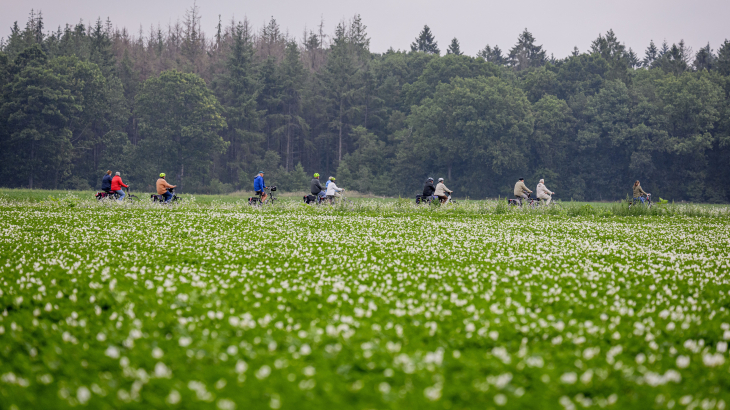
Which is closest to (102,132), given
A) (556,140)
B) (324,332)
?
(556,140)

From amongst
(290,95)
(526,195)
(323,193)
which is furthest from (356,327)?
(290,95)

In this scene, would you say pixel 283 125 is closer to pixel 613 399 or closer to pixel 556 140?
pixel 556 140

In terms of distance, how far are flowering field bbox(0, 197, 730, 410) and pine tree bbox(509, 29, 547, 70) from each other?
105 meters

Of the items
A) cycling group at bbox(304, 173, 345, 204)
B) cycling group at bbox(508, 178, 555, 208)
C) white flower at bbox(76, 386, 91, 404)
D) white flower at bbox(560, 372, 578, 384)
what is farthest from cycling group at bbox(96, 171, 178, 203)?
white flower at bbox(560, 372, 578, 384)

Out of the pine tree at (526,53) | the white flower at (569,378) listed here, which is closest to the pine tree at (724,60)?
the pine tree at (526,53)

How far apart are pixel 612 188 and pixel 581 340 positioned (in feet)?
262

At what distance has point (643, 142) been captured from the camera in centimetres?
7144

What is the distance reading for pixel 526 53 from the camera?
360 feet

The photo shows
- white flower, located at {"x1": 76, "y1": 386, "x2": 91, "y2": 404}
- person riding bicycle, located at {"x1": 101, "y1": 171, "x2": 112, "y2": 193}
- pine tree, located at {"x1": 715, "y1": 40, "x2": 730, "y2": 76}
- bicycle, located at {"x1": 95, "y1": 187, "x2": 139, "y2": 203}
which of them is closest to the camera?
white flower, located at {"x1": 76, "y1": 386, "x2": 91, "y2": 404}

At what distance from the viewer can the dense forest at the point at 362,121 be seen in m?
70.7

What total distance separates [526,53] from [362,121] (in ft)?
147

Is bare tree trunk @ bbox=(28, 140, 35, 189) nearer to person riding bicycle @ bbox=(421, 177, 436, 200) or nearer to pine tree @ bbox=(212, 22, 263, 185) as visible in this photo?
pine tree @ bbox=(212, 22, 263, 185)

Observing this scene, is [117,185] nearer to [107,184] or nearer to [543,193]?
[107,184]

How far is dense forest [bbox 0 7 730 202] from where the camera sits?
232 ft
